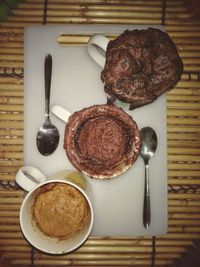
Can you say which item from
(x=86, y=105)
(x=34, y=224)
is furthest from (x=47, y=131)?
(x=34, y=224)

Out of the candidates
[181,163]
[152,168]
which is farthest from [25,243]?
[181,163]

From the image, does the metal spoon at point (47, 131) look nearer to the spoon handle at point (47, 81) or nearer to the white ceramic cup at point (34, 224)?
the spoon handle at point (47, 81)

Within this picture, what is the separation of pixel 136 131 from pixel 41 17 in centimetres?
58

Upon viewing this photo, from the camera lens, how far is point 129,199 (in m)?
1.35

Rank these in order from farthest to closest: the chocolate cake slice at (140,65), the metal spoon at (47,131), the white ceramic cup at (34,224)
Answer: the metal spoon at (47,131)
the chocolate cake slice at (140,65)
the white ceramic cup at (34,224)

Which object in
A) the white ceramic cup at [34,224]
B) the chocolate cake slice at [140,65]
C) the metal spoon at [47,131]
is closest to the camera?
the white ceramic cup at [34,224]

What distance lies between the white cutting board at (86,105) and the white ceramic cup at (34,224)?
0.59ft

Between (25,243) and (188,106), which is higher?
(188,106)

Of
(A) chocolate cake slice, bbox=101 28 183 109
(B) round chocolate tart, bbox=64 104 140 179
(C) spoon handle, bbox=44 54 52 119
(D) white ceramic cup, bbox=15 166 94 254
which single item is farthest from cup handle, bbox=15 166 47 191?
(A) chocolate cake slice, bbox=101 28 183 109

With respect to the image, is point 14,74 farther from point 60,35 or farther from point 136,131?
point 136,131

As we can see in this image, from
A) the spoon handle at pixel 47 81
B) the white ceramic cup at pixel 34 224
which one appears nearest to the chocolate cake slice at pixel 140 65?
the spoon handle at pixel 47 81

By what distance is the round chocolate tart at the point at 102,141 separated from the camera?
3.73 feet

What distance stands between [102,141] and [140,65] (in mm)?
292

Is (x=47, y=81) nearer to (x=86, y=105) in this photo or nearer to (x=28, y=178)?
(x=86, y=105)
